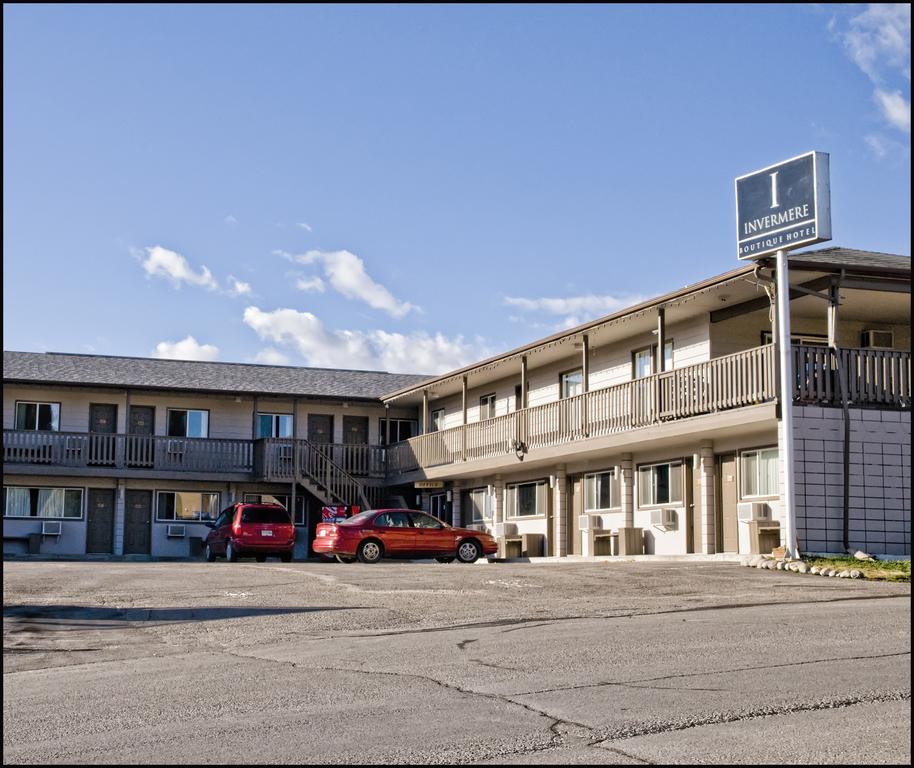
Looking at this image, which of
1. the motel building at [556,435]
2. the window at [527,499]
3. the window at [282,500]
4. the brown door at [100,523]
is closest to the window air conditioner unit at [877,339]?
the motel building at [556,435]

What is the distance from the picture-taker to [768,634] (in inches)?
484

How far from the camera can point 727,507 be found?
2597cm

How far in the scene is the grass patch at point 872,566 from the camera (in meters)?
18.7

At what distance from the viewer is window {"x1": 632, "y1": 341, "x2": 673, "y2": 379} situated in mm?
28938

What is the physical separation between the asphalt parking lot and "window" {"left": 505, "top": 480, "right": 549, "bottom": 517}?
15175 millimetres

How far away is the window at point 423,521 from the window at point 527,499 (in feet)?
17.8

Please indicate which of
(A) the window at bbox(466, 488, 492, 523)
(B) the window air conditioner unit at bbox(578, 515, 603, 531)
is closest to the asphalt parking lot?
(B) the window air conditioner unit at bbox(578, 515, 603, 531)

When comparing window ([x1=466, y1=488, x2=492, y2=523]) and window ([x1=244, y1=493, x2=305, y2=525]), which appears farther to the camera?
window ([x1=244, y1=493, x2=305, y2=525])

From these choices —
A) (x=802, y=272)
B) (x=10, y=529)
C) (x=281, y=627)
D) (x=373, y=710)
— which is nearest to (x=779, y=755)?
(x=373, y=710)

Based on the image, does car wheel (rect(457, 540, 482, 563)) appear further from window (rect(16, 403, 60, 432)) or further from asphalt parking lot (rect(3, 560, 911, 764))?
window (rect(16, 403, 60, 432))

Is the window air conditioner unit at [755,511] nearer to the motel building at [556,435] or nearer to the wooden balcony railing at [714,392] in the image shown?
the motel building at [556,435]

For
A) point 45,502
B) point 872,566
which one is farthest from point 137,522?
point 872,566

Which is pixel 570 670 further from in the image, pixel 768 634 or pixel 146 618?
pixel 146 618

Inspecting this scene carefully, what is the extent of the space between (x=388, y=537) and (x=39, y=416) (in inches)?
671
